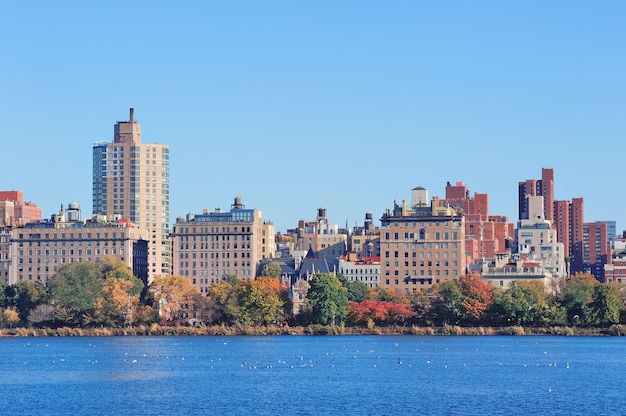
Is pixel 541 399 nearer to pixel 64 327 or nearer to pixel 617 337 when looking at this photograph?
pixel 617 337

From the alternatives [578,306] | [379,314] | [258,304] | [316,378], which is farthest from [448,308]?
[316,378]

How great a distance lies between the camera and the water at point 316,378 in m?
87.0

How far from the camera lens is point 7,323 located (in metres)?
194

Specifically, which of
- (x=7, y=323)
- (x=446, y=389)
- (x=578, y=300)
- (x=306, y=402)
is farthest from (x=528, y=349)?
(x=7, y=323)

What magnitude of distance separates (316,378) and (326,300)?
243 feet

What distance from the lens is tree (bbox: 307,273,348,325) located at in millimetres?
181125

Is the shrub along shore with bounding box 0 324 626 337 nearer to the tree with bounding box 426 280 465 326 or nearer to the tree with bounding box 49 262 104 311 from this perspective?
the tree with bounding box 426 280 465 326

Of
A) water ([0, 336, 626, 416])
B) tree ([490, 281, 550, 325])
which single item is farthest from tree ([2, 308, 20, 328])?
tree ([490, 281, 550, 325])

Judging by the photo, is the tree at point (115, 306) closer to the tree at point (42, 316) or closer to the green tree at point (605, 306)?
the tree at point (42, 316)

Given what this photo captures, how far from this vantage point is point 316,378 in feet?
351

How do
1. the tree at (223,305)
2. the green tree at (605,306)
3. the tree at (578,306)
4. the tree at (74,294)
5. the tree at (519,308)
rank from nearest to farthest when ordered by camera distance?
the green tree at (605,306) → the tree at (578,306) → the tree at (519,308) → the tree at (223,305) → the tree at (74,294)

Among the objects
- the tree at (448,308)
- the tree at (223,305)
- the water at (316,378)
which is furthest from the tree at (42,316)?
the tree at (448,308)

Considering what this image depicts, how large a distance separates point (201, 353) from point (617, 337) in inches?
2529

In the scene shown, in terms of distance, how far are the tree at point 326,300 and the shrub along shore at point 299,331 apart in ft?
5.37
